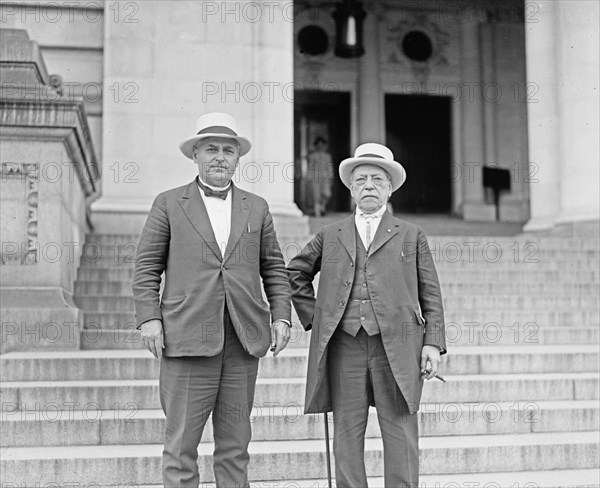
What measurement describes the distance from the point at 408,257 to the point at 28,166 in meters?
4.87

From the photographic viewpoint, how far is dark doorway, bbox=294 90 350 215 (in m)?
19.7

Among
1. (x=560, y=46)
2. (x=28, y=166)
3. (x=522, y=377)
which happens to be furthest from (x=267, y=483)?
(x=560, y=46)

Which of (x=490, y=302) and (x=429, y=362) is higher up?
(x=490, y=302)

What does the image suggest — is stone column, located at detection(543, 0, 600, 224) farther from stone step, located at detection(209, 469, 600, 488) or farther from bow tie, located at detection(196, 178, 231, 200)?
bow tie, located at detection(196, 178, 231, 200)

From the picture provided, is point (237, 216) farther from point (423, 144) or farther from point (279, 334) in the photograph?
point (423, 144)

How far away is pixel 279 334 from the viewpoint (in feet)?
15.1

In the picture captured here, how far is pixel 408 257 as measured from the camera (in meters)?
4.73

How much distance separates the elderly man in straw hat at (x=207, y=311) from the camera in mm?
4367

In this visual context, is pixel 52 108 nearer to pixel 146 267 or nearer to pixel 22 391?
pixel 22 391

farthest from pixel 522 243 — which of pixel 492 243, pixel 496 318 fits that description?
pixel 496 318

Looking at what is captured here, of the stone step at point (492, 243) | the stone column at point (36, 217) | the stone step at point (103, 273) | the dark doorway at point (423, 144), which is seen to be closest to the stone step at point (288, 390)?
the stone column at point (36, 217)

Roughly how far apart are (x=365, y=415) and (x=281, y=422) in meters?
1.84

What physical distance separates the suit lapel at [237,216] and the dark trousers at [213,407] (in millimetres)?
392

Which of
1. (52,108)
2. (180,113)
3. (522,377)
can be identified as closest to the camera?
(522,377)
